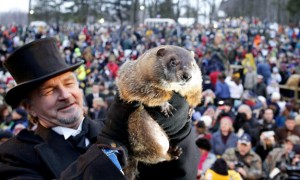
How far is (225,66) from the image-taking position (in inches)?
812

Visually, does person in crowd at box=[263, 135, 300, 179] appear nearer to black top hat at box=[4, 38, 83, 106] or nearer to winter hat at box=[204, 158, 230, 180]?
→ winter hat at box=[204, 158, 230, 180]

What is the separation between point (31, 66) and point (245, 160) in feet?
15.5

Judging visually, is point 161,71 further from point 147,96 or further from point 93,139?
point 93,139

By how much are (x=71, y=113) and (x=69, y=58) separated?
18.9 metres

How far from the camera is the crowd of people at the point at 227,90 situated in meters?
6.98

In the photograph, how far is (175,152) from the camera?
2.39 m

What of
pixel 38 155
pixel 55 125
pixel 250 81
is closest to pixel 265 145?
pixel 55 125

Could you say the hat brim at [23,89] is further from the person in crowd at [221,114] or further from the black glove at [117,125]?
the person in crowd at [221,114]

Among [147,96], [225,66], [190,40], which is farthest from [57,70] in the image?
[190,40]

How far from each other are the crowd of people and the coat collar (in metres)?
0.45

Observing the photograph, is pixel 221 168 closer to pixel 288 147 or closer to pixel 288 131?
pixel 288 147

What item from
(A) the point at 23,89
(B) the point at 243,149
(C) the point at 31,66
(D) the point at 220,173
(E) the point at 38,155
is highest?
Answer: (C) the point at 31,66

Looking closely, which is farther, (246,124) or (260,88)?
(260,88)

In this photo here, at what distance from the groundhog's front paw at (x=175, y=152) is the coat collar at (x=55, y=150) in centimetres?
59
